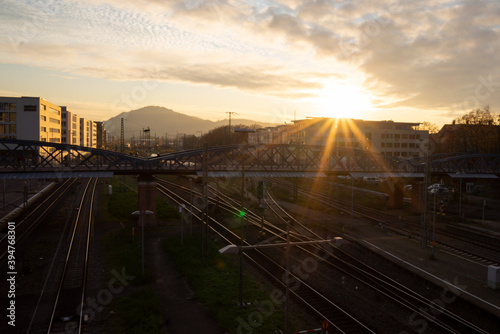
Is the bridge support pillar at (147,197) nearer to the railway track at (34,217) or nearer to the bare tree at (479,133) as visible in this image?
the railway track at (34,217)

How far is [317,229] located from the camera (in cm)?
3712

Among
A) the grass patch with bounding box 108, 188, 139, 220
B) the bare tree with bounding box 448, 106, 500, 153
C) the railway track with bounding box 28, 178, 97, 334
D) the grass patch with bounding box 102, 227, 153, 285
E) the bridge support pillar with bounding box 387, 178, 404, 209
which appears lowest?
the railway track with bounding box 28, 178, 97, 334

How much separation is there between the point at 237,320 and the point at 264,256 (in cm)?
1023

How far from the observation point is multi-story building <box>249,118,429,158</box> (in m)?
89.3

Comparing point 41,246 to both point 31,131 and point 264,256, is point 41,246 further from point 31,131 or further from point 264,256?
point 31,131

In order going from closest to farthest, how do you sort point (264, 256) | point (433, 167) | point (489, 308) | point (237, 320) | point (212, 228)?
point (237, 320)
point (489, 308)
point (264, 256)
point (212, 228)
point (433, 167)

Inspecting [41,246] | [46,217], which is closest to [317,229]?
[41,246]

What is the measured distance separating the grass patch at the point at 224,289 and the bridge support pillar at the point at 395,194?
1232 inches

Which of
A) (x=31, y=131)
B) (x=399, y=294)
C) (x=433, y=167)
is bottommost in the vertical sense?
(x=399, y=294)

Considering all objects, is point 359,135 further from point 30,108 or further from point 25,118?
point 25,118

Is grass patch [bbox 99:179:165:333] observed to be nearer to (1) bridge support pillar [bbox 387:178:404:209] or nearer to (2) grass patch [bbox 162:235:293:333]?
(2) grass patch [bbox 162:235:293:333]

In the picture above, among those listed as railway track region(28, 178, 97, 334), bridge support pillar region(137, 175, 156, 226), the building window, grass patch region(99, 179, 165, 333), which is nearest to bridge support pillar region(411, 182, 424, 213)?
bridge support pillar region(137, 175, 156, 226)

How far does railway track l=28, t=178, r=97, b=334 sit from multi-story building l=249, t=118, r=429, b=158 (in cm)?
6406

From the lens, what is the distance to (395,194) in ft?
170
